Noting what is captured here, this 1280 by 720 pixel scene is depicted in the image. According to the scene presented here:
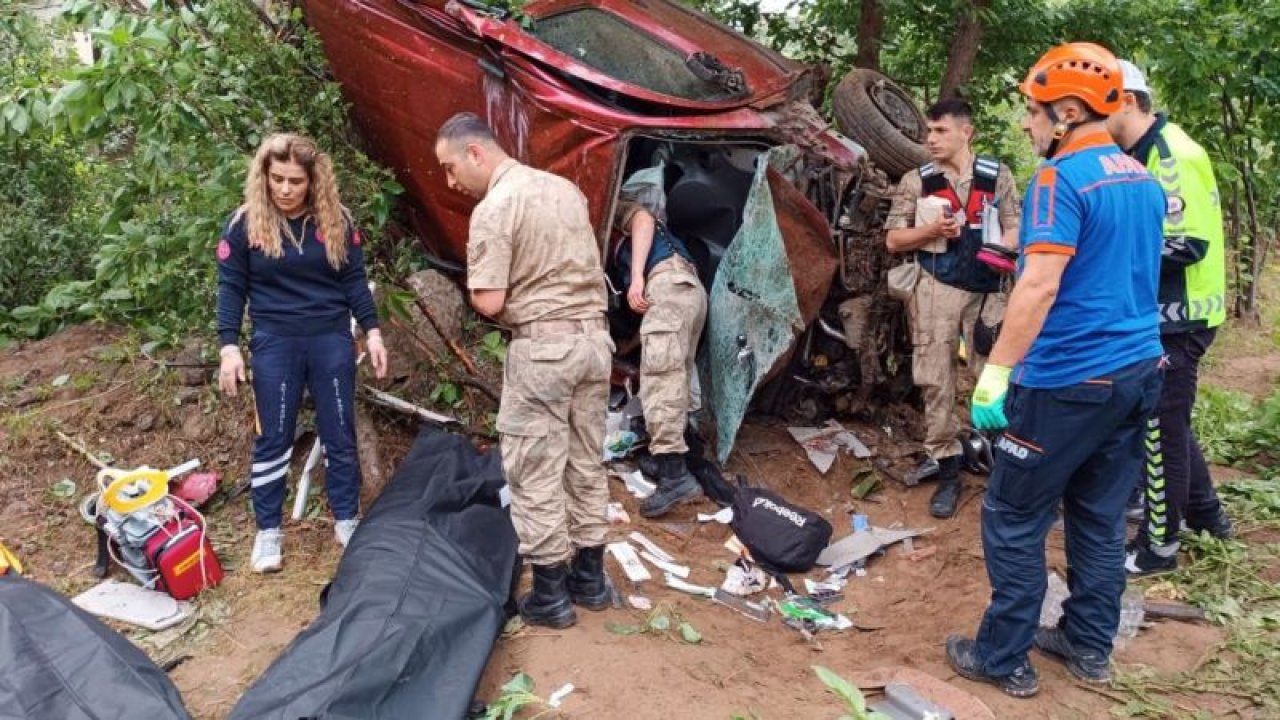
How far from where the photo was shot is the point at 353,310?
3.96 meters

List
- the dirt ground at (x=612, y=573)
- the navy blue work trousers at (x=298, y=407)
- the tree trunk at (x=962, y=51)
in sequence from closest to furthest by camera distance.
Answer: the dirt ground at (x=612, y=573) → the navy blue work trousers at (x=298, y=407) → the tree trunk at (x=962, y=51)

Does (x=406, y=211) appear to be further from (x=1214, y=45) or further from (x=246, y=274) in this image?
(x=1214, y=45)

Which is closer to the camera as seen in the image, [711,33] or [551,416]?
[551,416]

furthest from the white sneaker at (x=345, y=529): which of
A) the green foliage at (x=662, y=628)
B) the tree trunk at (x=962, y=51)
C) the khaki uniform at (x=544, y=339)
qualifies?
the tree trunk at (x=962, y=51)

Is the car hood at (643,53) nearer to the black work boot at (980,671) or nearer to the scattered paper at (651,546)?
the scattered paper at (651,546)

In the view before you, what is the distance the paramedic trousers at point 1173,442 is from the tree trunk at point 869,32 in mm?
3810

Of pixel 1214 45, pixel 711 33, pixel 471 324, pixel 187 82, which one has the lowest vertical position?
pixel 471 324

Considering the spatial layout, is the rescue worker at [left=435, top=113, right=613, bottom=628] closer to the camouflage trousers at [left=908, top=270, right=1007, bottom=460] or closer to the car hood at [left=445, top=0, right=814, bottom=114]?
the car hood at [left=445, top=0, right=814, bottom=114]

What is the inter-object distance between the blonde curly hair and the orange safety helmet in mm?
2575

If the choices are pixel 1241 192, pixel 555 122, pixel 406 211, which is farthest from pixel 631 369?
pixel 1241 192

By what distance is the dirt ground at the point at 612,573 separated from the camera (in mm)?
3250

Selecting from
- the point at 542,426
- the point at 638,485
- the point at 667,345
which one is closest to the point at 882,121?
the point at 667,345

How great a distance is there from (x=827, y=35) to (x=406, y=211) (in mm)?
3647

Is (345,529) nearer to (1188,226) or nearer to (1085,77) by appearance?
(1085,77)
